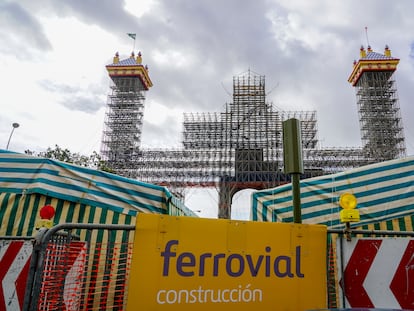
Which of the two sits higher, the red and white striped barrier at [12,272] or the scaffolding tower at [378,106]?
the scaffolding tower at [378,106]

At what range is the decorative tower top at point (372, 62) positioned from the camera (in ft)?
199

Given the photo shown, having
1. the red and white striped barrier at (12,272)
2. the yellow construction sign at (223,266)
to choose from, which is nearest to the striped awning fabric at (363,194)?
the yellow construction sign at (223,266)

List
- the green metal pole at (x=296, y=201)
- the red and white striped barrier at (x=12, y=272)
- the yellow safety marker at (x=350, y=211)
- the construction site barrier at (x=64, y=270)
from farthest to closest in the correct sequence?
the green metal pole at (x=296, y=201)
the red and white striped barrier at (x=12, y=272)
the yellow safety marker at (x=350, y=211)
the construction site barrier at (x=64, y=270)

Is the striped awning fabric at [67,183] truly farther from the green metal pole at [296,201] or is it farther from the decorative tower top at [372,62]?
the decorative tower top at [372,62]

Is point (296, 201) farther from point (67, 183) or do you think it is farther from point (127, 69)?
point (127, 69)

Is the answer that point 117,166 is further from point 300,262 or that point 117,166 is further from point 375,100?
point 300,262

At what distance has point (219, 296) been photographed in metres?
2.88

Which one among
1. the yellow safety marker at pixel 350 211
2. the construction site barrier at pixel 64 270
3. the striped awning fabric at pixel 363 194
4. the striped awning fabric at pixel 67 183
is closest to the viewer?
the construction site barrier at pixel 64 270

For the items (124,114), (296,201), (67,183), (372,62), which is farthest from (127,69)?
(296,201)

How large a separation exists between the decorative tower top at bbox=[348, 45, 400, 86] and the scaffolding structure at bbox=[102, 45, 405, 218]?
3864 mm

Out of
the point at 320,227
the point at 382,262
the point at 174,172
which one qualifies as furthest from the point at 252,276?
the point at 174,172

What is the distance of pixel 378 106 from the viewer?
59281mm

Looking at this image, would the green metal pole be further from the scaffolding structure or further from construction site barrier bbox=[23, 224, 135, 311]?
the scaffolding structure

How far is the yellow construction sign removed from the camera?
→ 2830mm
